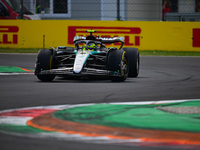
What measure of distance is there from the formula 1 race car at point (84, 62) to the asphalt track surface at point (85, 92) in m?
0.20

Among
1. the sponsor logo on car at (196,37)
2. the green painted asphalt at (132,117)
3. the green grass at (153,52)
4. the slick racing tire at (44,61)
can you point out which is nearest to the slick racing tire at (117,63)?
the slick racing tire at (44,61)

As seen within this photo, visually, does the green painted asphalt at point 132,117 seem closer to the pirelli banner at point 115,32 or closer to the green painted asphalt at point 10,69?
the green painted asphalt at point 10,69

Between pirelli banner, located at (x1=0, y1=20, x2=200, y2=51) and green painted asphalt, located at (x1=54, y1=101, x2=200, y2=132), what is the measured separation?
43.1ft

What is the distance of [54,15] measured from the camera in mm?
26719

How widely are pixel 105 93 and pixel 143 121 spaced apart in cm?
280

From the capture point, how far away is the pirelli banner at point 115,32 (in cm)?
1997

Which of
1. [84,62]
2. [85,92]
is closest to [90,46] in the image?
[84,62]

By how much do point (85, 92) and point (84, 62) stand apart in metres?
1.69

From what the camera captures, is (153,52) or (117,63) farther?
(153,52)

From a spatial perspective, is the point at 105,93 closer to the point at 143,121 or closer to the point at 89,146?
the point at 143,121

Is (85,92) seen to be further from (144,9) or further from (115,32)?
(144,9)

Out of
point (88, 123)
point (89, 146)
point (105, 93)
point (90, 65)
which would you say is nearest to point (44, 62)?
point (90, 65)

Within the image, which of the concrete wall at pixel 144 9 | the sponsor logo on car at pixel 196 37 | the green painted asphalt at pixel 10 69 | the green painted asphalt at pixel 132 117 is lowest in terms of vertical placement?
the green painted asphalt at pixel 132 117

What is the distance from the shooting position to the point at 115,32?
2006cm
